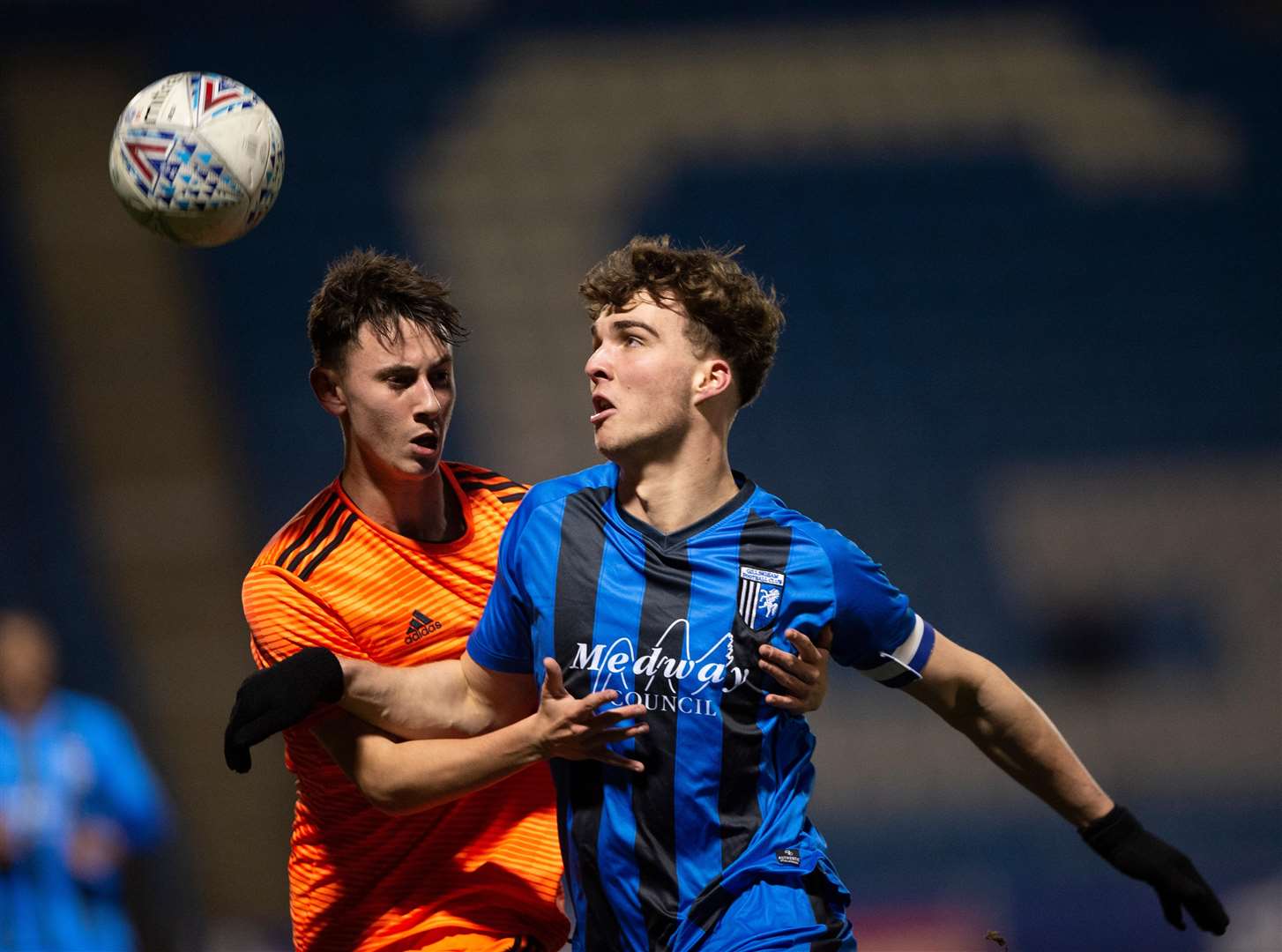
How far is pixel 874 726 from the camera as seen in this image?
9.98m

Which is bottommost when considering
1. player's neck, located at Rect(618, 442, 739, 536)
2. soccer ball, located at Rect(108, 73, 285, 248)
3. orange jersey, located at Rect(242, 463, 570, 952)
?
orange jersey, located at Rect(242, 463, 570, 952)

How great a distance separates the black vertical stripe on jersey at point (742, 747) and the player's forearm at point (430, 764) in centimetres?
41

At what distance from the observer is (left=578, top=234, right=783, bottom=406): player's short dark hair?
3.64 m

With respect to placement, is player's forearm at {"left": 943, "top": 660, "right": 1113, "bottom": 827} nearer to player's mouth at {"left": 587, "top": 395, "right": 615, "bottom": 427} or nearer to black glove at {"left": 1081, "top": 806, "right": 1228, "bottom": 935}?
black glove at {"left": 1081, "top": 806, "right": 1228, "bottom": 935}

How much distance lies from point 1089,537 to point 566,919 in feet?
23.8

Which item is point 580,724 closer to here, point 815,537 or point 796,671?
point 796,671

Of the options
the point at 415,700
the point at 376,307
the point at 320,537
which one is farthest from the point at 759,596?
the point at 376,307

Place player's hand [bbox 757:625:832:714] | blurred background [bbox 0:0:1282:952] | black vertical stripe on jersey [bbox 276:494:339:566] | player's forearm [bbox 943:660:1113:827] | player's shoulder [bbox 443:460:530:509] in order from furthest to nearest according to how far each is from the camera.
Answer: blurred background [bbox 0:0:1282:952] → player's shoulder [bbox 443:460:530:509] → black vertical stripe on jersey [bbox 276:494:339:566] → player's forearm [bbox 943:660:1113:827] → player's hand [bbox 757:625:832:714]

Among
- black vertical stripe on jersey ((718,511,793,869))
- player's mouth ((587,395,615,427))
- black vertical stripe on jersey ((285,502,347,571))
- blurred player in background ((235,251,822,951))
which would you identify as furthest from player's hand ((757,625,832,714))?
black vertical stripe on jersey ((285,502,347,571))

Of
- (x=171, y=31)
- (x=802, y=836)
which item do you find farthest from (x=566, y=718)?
(x=171, y=31)

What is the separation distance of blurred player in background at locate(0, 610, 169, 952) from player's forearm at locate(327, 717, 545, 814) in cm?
327

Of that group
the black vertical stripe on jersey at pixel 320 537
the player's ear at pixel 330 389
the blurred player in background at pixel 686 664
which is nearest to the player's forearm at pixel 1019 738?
the blurred player in background at pixel 686 664

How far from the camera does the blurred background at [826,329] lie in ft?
32.2

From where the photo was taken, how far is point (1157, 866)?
12.2ft
